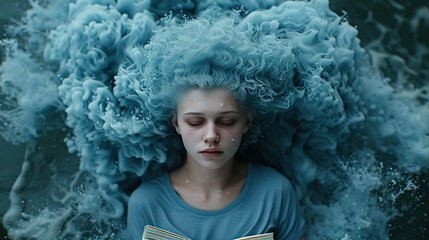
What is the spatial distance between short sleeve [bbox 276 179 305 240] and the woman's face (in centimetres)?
26

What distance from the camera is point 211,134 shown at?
1.69m

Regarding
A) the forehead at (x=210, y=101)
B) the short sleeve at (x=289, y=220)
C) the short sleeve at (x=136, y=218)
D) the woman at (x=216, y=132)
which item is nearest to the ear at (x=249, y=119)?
the woman at (x=216, y=132)

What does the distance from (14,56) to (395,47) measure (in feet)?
4.57

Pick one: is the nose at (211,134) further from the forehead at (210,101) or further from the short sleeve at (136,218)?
the short sleeve at (136,218)

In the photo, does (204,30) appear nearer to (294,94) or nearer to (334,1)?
(294,94)

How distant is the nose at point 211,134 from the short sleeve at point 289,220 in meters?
0.34

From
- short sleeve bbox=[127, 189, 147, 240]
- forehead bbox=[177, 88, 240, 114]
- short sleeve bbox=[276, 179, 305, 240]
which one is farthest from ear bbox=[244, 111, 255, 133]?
short sleeve bbox=[127, 189, 147, 240]

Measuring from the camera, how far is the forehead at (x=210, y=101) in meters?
1.69

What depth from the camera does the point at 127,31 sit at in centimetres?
188

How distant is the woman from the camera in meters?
1.68

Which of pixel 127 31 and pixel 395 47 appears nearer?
pixel 127 31

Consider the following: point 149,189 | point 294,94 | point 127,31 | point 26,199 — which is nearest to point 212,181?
point 149,189

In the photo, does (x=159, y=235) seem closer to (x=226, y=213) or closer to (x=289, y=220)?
(x=226, y=213)

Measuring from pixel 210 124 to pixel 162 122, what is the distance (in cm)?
20
